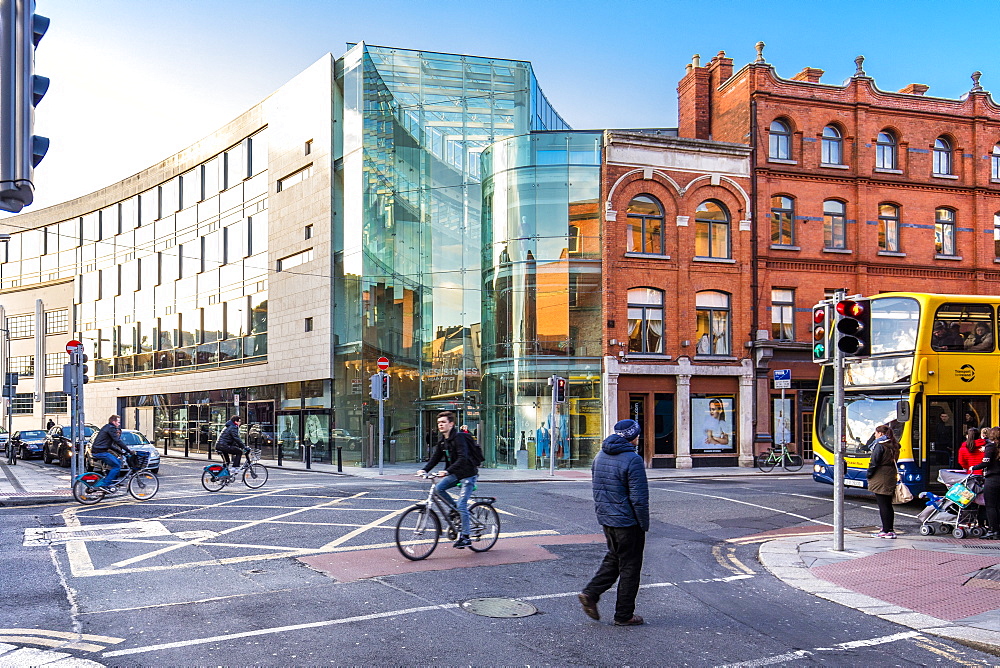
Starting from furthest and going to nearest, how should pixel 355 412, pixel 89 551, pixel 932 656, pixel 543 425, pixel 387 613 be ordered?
pixel 355 412 < pixel 543 425 < pixel 89 551 < pixel 387 613 < pixel 932 656

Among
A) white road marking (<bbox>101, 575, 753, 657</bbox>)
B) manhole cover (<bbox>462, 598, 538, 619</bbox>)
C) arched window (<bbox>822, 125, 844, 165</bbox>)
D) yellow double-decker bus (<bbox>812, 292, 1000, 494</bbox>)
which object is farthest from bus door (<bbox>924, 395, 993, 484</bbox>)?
arched window (<bbox>822, 125, 844, 165</bbox>)

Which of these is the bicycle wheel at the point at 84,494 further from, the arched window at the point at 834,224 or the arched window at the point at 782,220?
the arched window at the point at 834,224

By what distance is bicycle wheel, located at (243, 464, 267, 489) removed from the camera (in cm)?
1955

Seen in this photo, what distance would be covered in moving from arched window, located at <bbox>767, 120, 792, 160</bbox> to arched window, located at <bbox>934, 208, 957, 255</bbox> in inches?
270

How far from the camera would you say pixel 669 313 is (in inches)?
1167

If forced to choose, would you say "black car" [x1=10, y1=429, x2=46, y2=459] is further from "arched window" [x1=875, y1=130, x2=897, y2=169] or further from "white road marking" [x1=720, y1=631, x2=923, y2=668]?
"arched window" [x1=875, y1=130, x2=897, y2=169]

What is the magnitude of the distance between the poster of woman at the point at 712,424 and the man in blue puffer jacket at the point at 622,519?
23.0 meters

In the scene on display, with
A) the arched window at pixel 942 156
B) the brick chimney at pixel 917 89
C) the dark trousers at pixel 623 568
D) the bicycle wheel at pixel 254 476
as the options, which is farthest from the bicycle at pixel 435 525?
the brick chimney at pixel 917 89

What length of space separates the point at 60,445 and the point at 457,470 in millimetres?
24699

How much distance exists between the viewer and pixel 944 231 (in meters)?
32.3

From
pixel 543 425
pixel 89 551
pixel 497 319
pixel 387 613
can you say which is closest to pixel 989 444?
pixel 387 613

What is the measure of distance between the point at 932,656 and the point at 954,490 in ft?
22.7

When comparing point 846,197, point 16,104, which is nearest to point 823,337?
point 16,104

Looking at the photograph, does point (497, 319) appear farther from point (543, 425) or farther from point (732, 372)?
point (732, 372)
